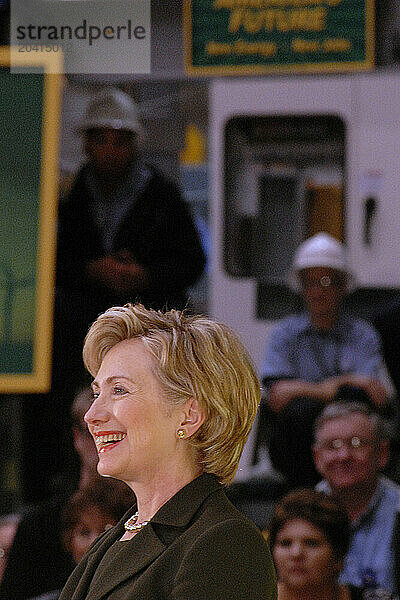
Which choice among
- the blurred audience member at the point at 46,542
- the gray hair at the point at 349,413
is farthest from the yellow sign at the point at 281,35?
the blurred audience member at the point at 46,542

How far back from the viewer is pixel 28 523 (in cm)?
363

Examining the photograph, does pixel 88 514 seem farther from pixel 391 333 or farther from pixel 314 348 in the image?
pixel 391 333

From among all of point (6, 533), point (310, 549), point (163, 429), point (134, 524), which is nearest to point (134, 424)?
point (163, 429)

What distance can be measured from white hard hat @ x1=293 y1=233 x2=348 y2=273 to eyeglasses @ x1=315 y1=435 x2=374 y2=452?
1.93ft

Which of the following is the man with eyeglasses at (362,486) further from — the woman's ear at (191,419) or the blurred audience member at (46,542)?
the woman's ear at (191,419)

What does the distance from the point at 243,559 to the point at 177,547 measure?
111 millimetres

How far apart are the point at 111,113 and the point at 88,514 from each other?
1.41m

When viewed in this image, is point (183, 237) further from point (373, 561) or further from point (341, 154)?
point (373, 561)

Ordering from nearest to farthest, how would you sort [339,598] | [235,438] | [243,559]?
[243,559] < [235,438] < [339,598]

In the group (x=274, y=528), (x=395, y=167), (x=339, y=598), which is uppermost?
(x=395, y=167)

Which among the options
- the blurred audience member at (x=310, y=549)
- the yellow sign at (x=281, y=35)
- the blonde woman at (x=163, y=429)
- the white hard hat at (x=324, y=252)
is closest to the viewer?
the blonde woman at (x=163, y=429)

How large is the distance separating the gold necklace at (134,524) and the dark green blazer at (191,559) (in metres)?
0.03

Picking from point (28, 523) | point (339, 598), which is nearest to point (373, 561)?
point (339, 598)

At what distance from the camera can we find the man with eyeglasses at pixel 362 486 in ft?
11.4
